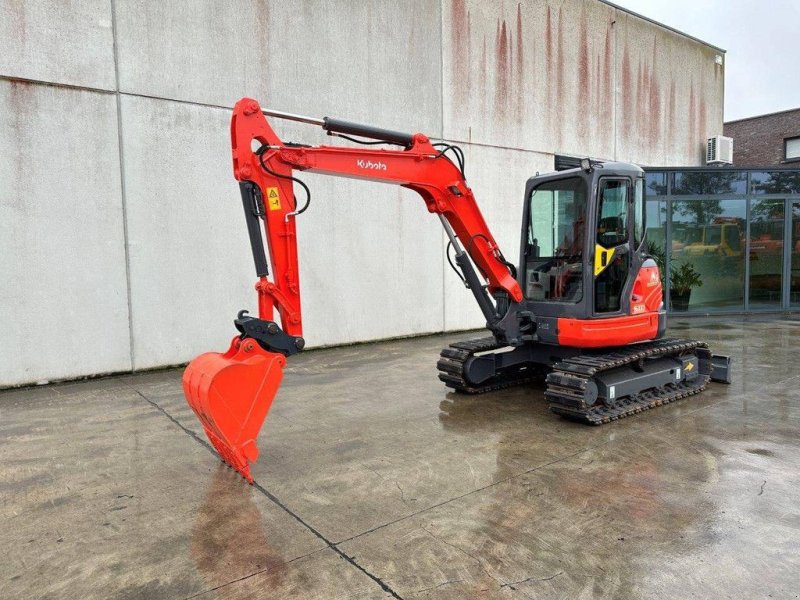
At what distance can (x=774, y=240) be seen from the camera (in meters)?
12.6

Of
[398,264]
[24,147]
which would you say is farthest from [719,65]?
[24,147]

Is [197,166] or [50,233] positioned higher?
[197,166]

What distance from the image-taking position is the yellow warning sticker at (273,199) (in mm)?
4082

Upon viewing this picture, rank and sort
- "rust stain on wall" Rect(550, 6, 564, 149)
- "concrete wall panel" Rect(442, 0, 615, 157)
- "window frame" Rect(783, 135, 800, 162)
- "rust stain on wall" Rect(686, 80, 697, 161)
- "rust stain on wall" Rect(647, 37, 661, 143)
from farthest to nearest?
"window frame" Rect(783, 135, 800, 162) → "rust stain on wall" Rect(686, 80, 697, 161) → "rust stain on wall" Rect(647, 37, 661, 143) → "rust stain on wall" Rect(550, 6, 564, 149) → "concrete wall panel" Rect(442, 0, 615, 157)

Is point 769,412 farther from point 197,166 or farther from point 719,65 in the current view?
point 719,65

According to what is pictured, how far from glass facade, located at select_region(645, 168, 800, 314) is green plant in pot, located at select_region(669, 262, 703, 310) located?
2cm

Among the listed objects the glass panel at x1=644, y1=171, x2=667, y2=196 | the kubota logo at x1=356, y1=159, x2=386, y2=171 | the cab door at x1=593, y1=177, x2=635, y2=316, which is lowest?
the cab door at x1=593, y1=177, x2=635, y2=316

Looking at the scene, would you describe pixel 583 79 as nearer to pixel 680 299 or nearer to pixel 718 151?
pixel 680 299

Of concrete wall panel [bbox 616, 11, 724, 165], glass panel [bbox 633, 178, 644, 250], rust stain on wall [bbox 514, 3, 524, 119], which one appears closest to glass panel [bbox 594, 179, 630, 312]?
glass panel [bbox 633, 178, 644, 250]

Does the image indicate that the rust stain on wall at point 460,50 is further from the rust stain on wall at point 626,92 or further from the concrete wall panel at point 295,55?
the rust stain on wall at point 626,92

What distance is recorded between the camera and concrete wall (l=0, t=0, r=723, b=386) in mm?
6855

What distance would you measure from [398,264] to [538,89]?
4956 millimetres

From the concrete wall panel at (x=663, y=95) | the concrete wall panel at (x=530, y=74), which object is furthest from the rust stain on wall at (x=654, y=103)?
the concrete wall panel at (x=530, y=74)

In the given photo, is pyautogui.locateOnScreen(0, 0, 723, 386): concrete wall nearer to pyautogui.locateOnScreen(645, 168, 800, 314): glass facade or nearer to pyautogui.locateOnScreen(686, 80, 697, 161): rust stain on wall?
pyautogui.locateOnScreen(645, 168, 800, 314): glass facade
